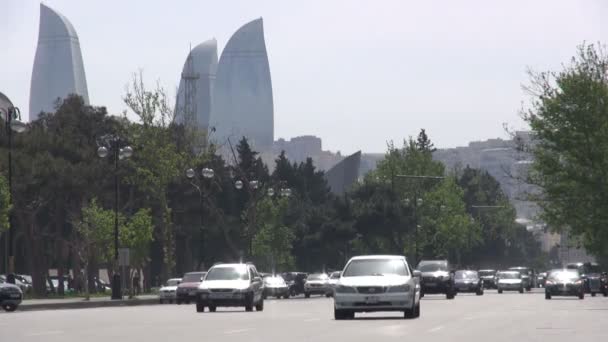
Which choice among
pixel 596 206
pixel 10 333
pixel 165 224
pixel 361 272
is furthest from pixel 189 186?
pixel 10 333

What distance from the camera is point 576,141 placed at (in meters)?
69.1

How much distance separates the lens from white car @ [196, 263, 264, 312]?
44.8 m

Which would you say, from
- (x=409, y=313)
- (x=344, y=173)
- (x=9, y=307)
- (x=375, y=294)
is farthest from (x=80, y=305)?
(x=344, y=173)

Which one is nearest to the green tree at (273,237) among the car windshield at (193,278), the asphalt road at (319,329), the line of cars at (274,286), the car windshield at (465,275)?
the line of cars at (274,286)

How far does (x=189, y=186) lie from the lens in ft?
371

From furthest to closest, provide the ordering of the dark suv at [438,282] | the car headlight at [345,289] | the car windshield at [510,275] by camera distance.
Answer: the car windshield at [510,275] < the dark suv at [438,282] < the car headlight at [345,289]

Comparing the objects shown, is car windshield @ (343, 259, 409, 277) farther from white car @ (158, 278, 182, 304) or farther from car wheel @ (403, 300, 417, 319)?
white car @ (158, 278, 182, 304)

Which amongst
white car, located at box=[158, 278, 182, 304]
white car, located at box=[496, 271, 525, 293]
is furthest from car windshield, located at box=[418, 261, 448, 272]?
white car, located at box=[496, 271, 525, 293]

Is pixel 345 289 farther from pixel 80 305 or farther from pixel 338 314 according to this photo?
pixel 80 305

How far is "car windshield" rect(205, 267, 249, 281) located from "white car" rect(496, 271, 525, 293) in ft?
168

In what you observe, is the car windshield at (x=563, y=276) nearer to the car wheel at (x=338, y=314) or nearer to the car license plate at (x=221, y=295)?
the car license plate at (x=221, y=295)

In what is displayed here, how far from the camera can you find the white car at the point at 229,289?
44.8 m

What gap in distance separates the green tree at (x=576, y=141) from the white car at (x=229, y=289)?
27.2 metres

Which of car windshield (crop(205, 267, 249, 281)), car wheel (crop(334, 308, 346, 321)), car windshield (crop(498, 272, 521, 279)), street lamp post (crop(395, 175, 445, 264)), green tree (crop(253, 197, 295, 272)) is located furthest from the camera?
street lamp post (crop(395, 175, 445, 264))
